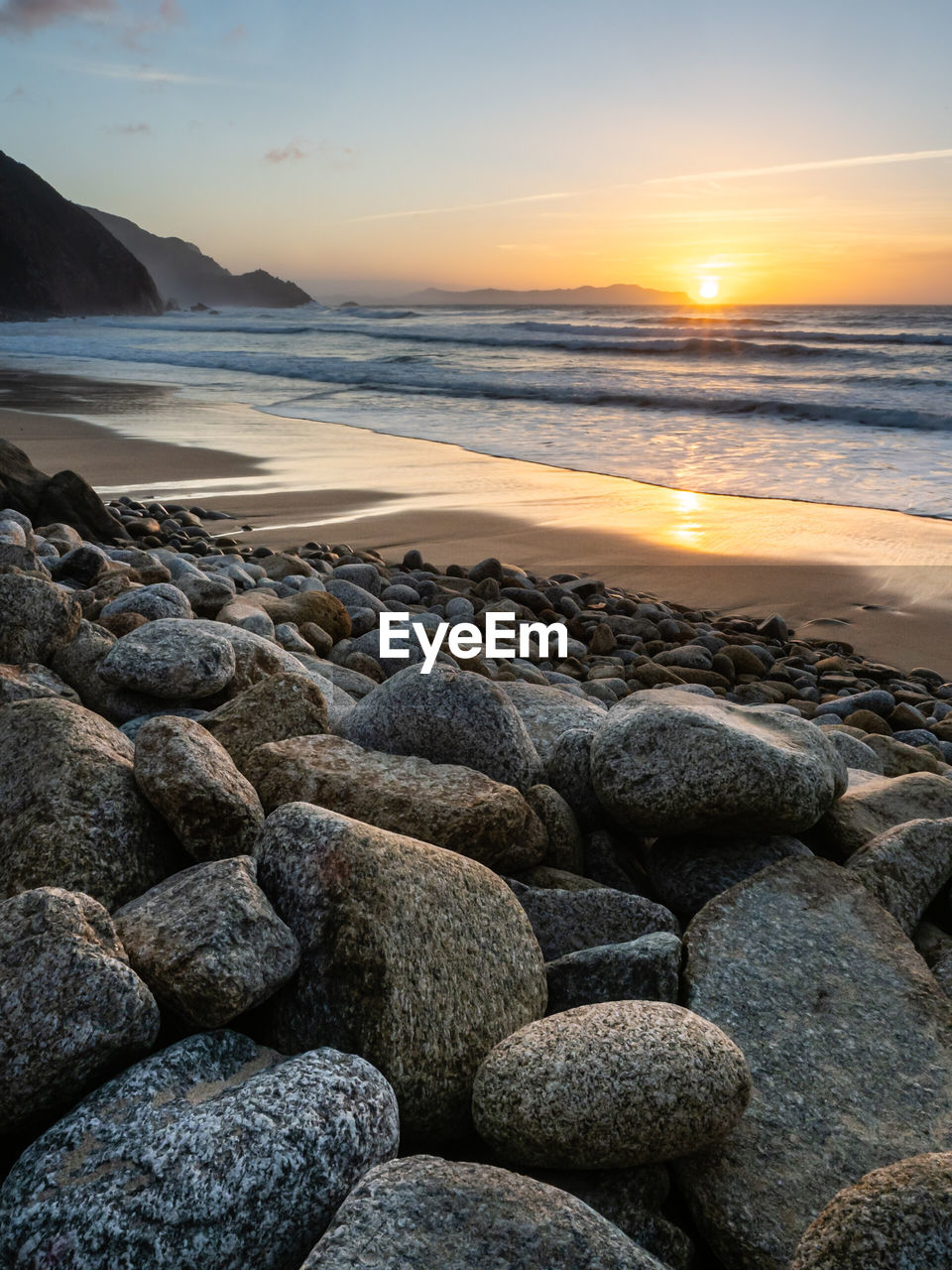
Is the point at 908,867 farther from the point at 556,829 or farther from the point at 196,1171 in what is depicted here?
the point at 196,1171

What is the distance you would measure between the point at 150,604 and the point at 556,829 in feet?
6.98

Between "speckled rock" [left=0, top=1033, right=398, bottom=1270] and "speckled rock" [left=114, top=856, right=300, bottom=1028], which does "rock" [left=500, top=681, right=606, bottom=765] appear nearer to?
"speckled rock" [left=114, top=856, right=300, bottom=1028]

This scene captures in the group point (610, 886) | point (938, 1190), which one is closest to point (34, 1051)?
point (938, 1190)

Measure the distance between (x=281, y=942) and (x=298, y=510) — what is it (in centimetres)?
763

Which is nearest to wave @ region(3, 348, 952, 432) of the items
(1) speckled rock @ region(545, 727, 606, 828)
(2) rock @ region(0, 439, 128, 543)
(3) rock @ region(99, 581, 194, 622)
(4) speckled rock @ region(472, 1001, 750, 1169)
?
(2) rock @ region(0, 439, 128, 543)

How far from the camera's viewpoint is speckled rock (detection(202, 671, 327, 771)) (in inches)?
117

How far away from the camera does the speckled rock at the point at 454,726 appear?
10.3ft

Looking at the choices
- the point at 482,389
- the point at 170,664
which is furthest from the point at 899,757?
the point at 482,389

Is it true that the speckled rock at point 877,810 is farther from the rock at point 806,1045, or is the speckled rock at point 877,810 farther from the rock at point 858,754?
the rock at point 858,754

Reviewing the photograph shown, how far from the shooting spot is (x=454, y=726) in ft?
10.3

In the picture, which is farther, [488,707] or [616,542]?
[616,542]

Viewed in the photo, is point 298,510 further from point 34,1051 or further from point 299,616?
point 34,1051

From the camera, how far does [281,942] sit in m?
1.96

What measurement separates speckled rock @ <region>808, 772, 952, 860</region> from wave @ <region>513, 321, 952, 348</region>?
2752 centimetres
